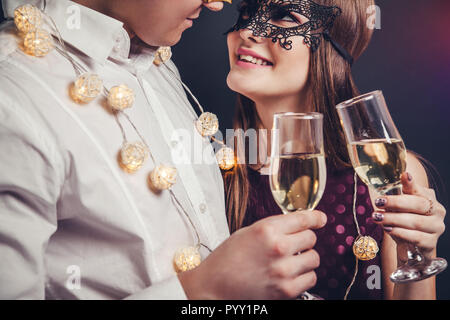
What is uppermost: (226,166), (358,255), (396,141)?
(396,141)

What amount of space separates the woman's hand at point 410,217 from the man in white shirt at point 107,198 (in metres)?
0.18

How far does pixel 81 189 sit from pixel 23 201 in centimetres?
9

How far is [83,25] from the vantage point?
2.38ft

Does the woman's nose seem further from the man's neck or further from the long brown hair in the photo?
the man's neck

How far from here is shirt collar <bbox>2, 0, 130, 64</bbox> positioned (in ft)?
2.33

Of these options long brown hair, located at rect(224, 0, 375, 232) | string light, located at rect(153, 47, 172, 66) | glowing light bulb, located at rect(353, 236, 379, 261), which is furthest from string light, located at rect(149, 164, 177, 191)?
glowing light bulb, located at rect(353, 236, 379, 261)

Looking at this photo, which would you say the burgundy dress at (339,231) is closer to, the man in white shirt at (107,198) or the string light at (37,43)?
the man in white shirt at (107,198)

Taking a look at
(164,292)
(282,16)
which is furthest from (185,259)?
(282,16)

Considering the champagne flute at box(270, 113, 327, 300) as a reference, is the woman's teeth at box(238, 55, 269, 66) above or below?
above

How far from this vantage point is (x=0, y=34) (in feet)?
2.20

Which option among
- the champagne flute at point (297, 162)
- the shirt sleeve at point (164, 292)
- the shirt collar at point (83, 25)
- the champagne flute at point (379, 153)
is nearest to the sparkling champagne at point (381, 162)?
the champagne flute at point (379, 153)

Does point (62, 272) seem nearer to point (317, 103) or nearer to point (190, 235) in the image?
point (190, 235)

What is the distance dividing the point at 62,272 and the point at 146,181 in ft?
0.68

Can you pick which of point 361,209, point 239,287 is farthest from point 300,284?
point 361,209
